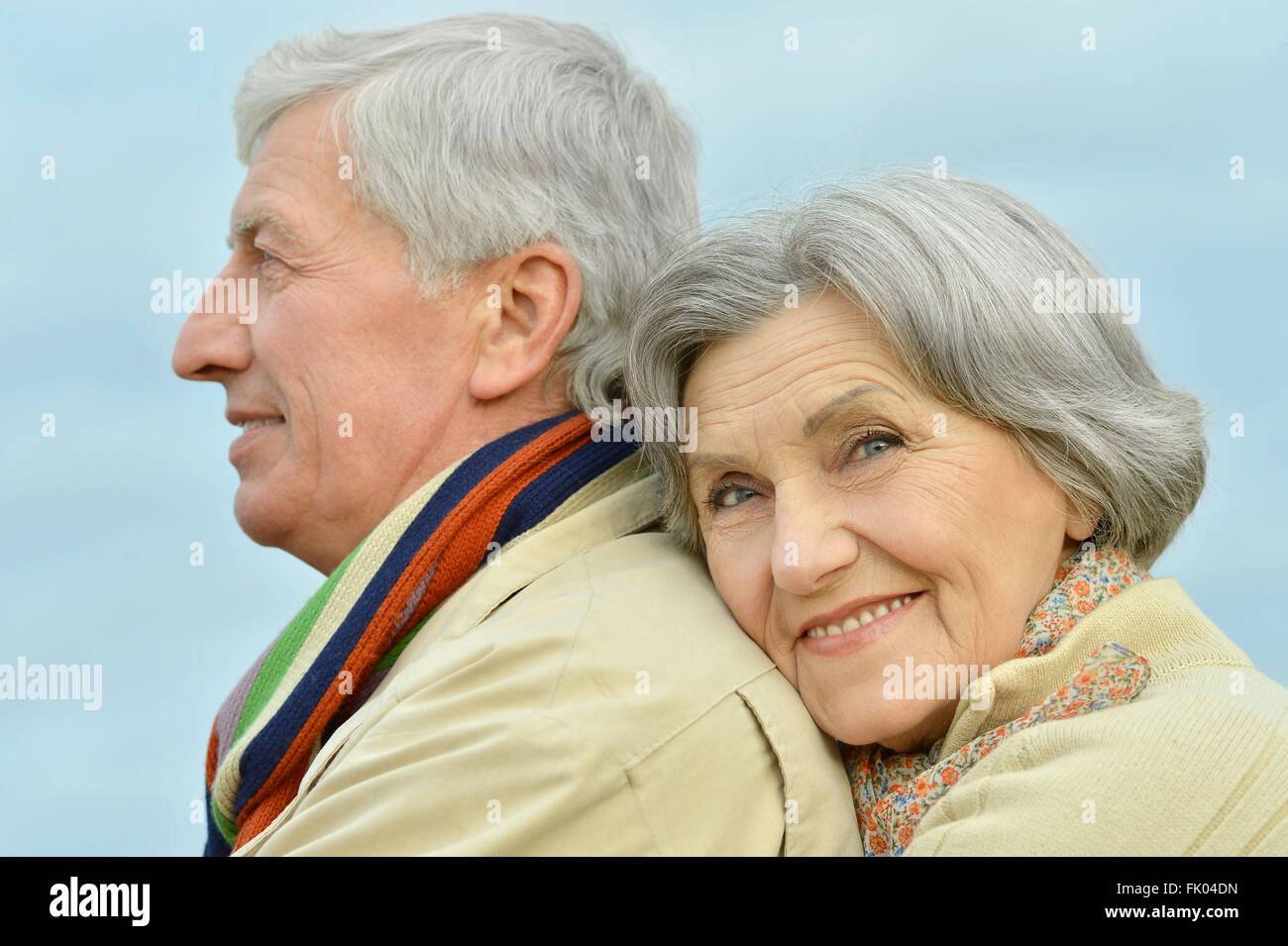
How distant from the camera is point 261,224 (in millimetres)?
3652

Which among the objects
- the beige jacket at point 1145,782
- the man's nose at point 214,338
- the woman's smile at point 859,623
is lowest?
the beige jacket at point 1145,782

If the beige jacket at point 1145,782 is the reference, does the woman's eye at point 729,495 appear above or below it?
above

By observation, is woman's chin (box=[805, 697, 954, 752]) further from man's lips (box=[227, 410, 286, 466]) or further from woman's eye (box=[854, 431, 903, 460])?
man's lips (box=[227, 410, 286, 466])

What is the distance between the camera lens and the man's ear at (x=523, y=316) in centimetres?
343

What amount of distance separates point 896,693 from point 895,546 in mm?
256

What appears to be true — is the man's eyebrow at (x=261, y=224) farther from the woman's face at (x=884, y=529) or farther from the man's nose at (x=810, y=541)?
the man's nose at (x=810, y=541)

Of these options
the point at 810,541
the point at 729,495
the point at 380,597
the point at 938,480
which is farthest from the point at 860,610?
the point at 380,597

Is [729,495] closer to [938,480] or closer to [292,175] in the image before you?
[938,480]

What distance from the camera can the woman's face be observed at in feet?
8.51

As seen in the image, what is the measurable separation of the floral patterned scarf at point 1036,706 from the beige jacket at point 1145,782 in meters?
0.05

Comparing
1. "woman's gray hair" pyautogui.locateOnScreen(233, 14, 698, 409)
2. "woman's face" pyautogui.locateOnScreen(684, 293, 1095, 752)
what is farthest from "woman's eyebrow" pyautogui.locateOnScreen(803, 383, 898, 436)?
"woman's gray hair" pyautogui.locateOnScreen(233, 14, 698, 409)

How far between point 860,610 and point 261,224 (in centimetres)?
182

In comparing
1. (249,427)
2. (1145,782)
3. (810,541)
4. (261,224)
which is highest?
(261,224)

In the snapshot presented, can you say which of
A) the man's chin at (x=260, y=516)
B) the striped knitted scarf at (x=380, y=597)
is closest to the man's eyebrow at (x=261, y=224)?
the man's chin at (x=260, y=516)
